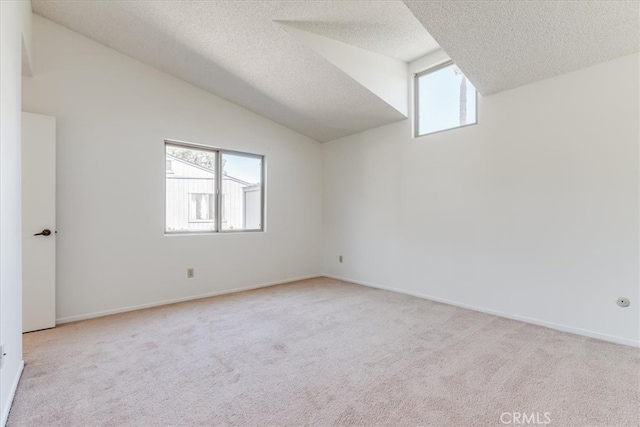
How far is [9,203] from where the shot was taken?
5.43ft

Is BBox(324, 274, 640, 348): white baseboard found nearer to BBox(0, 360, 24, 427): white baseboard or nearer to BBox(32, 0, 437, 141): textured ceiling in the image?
BBox(32, 0, 437, 141): textured ceiling

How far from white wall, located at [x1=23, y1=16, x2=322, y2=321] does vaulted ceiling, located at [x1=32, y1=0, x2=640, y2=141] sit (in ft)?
0.82

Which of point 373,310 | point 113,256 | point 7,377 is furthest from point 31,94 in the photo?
point 373,310

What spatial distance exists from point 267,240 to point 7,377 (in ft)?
9.99

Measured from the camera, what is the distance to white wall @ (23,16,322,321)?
297cm

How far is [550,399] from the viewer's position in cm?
169

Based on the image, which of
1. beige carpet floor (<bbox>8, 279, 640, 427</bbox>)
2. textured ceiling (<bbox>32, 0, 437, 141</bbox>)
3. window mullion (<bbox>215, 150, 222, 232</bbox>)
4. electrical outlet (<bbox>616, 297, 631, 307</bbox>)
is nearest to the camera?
beige carpet floor (<bbox>8, 279, 640, 427</bbox>)

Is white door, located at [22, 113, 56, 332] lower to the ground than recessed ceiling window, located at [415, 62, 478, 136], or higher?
lower

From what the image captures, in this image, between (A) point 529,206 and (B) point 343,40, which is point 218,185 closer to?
(B) point 343,40

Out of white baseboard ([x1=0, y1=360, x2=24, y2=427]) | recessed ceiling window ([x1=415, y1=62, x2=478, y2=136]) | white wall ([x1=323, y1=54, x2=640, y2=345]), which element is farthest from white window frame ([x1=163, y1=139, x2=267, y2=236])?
recessed ceiling window ([x1=415, y1=62, x2=478, y2=136])

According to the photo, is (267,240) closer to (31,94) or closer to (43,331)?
(43,331)

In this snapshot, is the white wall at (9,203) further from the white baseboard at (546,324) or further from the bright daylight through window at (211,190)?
the white baseboard at (546,324)

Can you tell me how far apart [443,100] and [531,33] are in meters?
1.32

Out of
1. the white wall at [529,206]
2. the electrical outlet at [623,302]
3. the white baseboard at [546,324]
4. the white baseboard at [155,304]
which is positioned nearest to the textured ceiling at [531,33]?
the white wall at [529,206]
